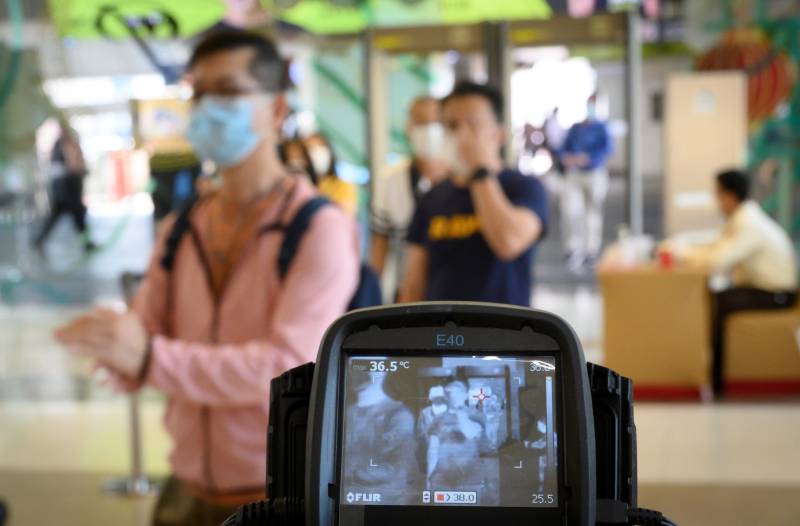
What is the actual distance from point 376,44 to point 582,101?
1.80m

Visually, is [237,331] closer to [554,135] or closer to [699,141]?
[554,135]

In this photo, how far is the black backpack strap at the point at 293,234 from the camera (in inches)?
86.4

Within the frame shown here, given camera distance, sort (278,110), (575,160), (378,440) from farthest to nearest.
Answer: (575,160) < (278,110) < (378,440)

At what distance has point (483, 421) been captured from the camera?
0.88 metres

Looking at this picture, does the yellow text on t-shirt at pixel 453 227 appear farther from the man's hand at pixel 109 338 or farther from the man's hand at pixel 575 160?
the man's hand at pixel 575 160

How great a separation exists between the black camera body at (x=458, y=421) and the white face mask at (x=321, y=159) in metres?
5.46

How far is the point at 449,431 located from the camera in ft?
2.87

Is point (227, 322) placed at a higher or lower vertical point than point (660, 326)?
higher

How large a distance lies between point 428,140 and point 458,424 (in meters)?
4.79

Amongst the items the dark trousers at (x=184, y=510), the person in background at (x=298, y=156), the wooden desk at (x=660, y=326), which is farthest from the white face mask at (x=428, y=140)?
the dark trousers at (x=184, y=510)

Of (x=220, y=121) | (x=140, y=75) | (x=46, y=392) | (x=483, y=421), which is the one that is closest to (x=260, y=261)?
(x=220, y=121)

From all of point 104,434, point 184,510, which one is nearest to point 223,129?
point 184,510

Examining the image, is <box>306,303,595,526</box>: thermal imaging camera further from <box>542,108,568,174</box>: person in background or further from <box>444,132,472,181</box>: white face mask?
<box>542,108,568,174</box>: person in background

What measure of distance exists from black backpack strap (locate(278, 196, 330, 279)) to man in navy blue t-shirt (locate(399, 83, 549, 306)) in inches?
48.1
